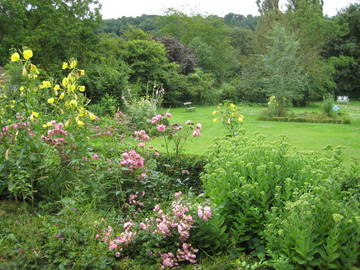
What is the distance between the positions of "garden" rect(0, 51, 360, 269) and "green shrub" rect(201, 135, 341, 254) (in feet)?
0.04

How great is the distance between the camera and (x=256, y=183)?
9.23 feet

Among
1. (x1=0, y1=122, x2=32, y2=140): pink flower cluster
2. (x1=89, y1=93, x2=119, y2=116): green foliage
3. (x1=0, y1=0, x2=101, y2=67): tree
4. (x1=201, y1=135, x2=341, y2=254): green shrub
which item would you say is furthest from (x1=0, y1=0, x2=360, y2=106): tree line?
(x1=201, y1=135, x2=341, y2=254): green shrub

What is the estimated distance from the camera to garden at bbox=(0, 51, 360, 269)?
249 cm

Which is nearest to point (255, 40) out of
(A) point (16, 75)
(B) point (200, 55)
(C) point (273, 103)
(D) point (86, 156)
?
(B) point (200, 55)

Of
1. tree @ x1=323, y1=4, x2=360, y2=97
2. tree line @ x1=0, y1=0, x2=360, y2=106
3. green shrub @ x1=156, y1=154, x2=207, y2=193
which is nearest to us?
green shrub @ x1=156, y1=154, x2=207, y2=193

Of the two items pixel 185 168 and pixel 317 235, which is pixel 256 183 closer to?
pixel 317 235

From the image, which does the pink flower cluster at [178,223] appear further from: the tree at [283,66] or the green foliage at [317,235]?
the tree at [283,66]

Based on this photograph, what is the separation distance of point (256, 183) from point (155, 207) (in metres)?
0.92

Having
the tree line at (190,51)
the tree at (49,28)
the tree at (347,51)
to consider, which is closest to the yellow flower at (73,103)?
the tree line at (190,51)

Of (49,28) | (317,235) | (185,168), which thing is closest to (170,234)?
(317,235)

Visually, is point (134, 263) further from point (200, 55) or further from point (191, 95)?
point (200, 55)

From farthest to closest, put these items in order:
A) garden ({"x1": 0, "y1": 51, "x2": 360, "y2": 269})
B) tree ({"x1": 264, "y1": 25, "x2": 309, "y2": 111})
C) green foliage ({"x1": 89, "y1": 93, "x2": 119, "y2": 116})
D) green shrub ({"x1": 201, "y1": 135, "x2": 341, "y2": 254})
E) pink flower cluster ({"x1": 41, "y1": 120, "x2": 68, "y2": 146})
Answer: tree ({"x1": 264, "y1": 25, "x2": 309, "y2": 111}), green foliage ({"x1": 89, "y1": 93, "x2": 119, "y2": 116}), pink flower cluster ({"x1": 41, "y1": 120, "x2": 68, "y2": 146}), green shrub ({"x1": 201, "y1": 135, "x2": 341, "y2": 254}), garden ({"x1": 0, "y1": 51, "x2": 360, "y2": 269})

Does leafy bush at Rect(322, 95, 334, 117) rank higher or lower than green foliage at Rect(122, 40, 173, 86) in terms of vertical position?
lower

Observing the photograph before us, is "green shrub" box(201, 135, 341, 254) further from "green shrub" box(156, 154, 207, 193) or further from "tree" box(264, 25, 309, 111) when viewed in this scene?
"tree" box(264, 25, 309, 111)
